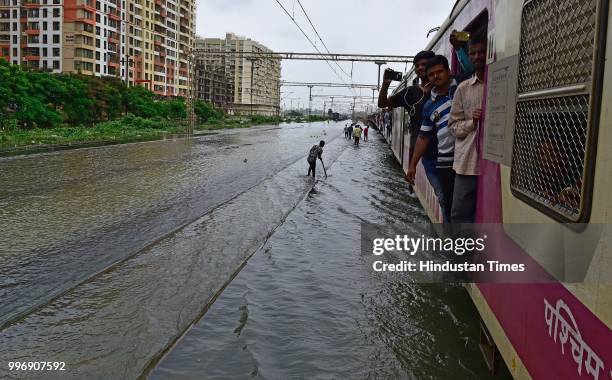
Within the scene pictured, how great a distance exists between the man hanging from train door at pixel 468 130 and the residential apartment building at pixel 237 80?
11735cm

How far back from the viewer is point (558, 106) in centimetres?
243

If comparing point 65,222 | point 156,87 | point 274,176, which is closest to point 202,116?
point 156,87

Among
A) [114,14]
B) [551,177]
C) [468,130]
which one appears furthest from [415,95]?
[114,14]

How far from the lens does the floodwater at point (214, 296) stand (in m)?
4.06

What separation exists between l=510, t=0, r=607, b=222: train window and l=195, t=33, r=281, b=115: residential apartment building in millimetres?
118812

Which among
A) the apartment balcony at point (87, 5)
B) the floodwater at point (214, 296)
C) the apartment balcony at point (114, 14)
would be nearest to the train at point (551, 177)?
the floodwater at point (214, 296)

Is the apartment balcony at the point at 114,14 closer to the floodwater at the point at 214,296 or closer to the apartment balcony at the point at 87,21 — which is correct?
the apartment balcony at the point at 87,21

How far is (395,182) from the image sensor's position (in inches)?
591

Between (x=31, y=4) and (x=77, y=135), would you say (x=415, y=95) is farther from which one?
(x=31, y=4)

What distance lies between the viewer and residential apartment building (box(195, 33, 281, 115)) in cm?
12440

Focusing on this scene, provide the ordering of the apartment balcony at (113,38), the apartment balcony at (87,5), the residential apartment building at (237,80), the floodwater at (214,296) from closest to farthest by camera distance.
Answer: the floodwater at (214,296) < the apartment balcony at (87,5) < the apartment balcony at (113,38) < the residential apartment building at (237,80)

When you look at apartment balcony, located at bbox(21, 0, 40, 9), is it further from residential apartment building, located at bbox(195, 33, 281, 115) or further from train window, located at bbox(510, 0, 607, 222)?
train window, located at bbox(510, 0, 607, 222)

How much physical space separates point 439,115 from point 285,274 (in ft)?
7.83

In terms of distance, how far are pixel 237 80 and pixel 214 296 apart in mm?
142172
